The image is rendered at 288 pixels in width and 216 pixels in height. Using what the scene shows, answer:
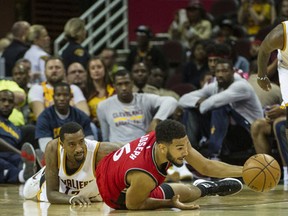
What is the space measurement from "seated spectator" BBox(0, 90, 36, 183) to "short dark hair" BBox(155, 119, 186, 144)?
11.9 feet

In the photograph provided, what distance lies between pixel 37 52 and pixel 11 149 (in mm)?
2288

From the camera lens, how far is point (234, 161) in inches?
416

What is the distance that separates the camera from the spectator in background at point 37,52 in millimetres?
12297

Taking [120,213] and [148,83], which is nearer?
[120,213]

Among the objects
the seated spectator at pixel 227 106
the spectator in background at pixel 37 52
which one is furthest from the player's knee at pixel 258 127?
the spectator in background at pixel 37 52

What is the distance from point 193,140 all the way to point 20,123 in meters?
2.30

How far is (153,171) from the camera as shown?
675cm

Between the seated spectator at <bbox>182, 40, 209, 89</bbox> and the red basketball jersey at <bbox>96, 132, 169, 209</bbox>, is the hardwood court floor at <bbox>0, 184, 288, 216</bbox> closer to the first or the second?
the red basketball jersey at <bbox>96, 132, 169, 209</bbox>

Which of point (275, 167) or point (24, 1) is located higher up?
point (24, 1)

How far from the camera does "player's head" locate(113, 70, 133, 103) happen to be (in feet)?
34.7

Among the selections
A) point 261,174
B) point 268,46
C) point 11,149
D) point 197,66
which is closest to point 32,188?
point 11,149

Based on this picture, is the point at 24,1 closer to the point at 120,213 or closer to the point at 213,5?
the point at 213,5

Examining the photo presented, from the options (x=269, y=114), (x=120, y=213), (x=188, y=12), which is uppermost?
(x=188, y=12)

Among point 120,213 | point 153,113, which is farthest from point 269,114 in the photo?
point 120,213
